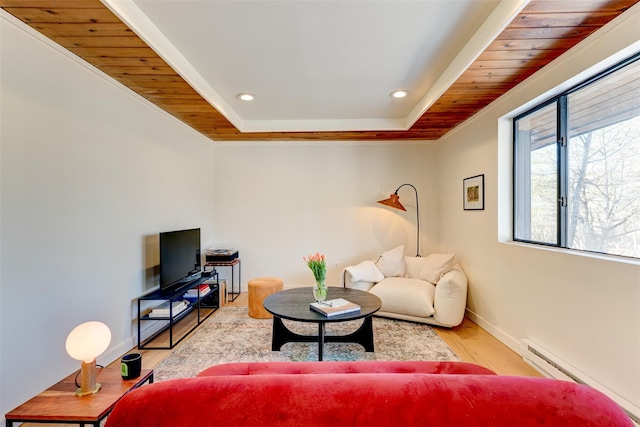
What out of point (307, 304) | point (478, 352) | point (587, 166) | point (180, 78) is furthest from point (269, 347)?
point (587, 166)

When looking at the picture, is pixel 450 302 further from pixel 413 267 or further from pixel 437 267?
pixel 413 267

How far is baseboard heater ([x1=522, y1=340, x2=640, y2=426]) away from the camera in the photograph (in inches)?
66.6

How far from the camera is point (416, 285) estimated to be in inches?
136

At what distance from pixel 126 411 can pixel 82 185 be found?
2.07 metres

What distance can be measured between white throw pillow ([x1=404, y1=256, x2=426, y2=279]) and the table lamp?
3405 millimetres

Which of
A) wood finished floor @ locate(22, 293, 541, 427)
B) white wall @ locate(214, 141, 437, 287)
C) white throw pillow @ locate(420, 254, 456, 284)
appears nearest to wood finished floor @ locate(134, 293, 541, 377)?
wood finished floor @ locate(22, 293, 541, 427)

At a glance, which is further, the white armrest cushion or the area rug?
the white armrest cushion

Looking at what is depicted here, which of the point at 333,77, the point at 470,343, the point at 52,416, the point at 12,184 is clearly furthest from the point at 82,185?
the point at 470,343

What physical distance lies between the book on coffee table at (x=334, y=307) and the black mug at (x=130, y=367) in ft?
4.06

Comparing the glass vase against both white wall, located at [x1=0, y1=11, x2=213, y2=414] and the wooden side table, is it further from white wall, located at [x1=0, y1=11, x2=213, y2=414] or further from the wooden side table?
white wall, located at [x1=0, y1=11, x2=213, y2=414]

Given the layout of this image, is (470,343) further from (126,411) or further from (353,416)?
(126,411)

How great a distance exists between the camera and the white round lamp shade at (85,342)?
1425 millimetres

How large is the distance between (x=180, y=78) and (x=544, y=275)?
134 inches

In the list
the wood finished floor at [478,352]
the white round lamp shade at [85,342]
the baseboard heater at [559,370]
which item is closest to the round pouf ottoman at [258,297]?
the wood finished floor at [478,352]
